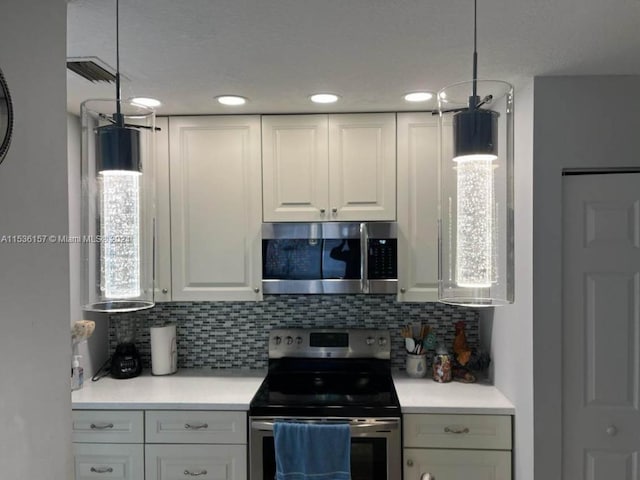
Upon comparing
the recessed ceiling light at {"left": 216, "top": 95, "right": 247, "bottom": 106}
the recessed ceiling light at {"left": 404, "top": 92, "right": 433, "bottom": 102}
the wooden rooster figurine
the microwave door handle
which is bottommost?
the wooden rooster figurine

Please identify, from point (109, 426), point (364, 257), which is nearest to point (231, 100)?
point (364, 257)

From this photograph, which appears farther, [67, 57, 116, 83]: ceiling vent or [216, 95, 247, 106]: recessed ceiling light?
[216, 95, 247, 106]: recessed ceiling light

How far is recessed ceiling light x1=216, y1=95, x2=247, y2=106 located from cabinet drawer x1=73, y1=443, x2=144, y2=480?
1.67 meters

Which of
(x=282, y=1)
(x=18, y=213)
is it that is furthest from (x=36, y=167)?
(x=282, y=1)

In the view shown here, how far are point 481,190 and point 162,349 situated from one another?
2.30 metres

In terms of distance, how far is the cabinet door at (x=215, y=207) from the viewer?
8.45ft

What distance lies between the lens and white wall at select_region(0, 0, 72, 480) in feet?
3.21

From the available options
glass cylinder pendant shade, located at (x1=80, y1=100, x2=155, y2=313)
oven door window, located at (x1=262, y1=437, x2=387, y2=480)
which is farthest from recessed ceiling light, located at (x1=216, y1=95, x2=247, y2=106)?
oven door window, located at (x1=262, y1=437, x2=387, y2=480)

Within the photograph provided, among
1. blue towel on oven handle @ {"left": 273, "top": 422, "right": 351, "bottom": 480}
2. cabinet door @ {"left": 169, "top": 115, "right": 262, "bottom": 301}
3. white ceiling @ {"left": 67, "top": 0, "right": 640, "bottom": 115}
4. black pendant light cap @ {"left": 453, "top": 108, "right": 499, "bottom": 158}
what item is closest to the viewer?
black pendant light cap @ {"left": 453, "top": 108, "right": 499, "bottom": 158}

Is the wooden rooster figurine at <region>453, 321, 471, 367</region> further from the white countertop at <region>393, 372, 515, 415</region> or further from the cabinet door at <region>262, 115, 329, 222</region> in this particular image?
the cabinet door at <region>262, 115, 329, 222</region>

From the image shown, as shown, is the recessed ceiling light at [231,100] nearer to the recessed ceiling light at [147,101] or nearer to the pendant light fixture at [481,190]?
the recessed ceiling light at [147,101]

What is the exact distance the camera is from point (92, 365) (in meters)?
2.74

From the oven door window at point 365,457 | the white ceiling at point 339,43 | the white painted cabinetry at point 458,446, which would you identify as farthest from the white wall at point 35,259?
the white painted cabinetry at point 458,446

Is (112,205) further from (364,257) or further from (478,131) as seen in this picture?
(364,257)
